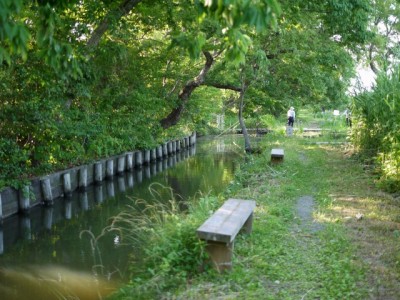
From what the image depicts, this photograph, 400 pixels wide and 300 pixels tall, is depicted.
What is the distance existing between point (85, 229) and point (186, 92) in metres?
11.7

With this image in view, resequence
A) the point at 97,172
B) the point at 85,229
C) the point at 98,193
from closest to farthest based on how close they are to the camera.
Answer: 1. the point at 85,229
2. the point at 98,193
3. the point at 97,172

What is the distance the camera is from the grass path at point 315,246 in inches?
189

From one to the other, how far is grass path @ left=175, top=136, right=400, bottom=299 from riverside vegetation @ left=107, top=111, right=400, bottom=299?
0.4 inches

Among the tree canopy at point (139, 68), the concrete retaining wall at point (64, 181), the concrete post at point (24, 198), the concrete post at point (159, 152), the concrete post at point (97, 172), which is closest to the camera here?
the tree canopy at point (139, 68)

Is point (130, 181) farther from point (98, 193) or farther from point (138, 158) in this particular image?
point (138, 158)

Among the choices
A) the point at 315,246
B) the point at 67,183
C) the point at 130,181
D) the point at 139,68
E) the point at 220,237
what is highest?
the point at 139,68

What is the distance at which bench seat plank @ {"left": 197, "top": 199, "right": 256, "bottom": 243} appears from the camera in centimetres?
498

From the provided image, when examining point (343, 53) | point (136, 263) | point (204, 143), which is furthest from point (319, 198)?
point (204, 143)

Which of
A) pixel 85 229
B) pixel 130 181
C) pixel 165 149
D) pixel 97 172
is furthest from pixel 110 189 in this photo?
pixel 165 149

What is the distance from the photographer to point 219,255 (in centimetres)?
514

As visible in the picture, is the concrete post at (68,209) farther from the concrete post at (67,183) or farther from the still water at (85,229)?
the concrete post at (67,183)

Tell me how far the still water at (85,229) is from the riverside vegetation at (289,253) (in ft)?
3.92

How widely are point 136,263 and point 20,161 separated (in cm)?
599

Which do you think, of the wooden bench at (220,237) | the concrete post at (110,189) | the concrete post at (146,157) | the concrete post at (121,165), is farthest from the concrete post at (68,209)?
the concrete post at (146,157)
